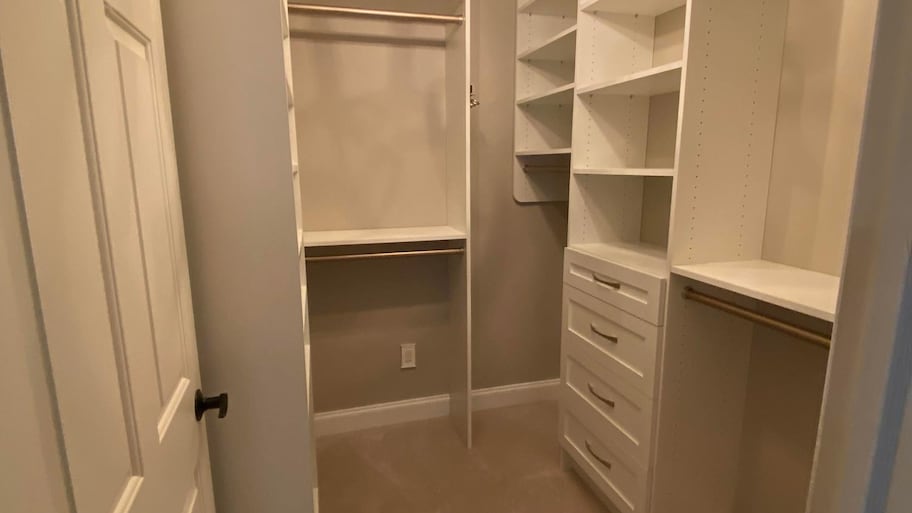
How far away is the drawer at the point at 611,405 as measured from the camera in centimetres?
166

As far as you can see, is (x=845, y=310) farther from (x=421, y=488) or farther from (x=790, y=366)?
(x=421, y=488)

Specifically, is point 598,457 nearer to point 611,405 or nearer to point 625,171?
point 611,405

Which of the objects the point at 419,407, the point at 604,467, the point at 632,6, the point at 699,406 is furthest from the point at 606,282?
the point at 419,407

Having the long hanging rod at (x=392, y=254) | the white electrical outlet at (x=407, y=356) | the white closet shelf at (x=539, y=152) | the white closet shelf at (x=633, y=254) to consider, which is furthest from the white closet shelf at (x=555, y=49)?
the white electrical outlet at (x=407, y=356)

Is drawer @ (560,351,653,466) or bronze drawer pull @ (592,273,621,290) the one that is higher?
bronze drawer pull @ (592,273,621,290)

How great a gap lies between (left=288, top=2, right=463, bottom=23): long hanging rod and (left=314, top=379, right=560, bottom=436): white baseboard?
1.89 metres

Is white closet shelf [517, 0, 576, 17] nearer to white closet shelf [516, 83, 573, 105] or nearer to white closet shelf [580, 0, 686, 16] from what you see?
white closet shelf [516, 83, 573, 105]

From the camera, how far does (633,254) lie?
1.89 metres

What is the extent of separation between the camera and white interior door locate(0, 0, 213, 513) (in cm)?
42

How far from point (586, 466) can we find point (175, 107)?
191cm

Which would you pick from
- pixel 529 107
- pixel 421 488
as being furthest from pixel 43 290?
pixel 529 107

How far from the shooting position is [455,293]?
96.1 inches

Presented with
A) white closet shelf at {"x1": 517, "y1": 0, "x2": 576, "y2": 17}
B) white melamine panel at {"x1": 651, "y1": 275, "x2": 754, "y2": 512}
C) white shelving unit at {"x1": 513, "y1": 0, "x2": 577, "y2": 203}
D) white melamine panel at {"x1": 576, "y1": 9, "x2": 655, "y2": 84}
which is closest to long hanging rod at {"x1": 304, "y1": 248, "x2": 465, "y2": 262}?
white shelving unit at {"x1": 513, "y1": 0, "x2": 577, "y2": 203}

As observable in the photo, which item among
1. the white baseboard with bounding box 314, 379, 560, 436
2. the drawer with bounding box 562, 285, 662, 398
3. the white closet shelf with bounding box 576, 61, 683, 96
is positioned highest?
the white closet shelf with bounding box 576, 61, 683, 96
